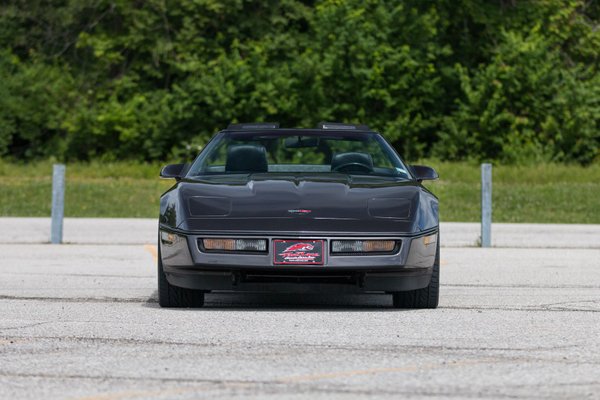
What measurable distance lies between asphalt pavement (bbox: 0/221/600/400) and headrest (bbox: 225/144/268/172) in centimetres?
102

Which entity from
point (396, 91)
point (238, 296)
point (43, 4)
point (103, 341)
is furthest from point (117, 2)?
point (103, 341)

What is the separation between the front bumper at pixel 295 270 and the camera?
905 centimetres

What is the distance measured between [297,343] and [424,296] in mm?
2216

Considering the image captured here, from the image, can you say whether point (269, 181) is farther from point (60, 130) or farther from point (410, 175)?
point (60, 130)

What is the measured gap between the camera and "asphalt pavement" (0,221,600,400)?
6215mm

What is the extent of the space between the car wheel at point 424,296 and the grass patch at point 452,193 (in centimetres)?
1277

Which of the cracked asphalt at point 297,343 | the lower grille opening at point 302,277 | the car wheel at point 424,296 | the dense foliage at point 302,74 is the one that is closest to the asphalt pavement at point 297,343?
the cracked asphalt at point 297,343

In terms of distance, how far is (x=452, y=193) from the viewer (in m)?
26.2

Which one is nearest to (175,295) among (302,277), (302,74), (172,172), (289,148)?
(302,277)

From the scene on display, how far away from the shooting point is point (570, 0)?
3775 centimetres

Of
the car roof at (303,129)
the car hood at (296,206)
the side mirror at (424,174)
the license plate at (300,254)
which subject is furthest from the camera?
the car roof at (303,129)

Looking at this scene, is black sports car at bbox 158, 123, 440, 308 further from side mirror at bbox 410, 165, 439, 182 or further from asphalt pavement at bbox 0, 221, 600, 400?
side mirror at bbox 410, 165, 439, 182

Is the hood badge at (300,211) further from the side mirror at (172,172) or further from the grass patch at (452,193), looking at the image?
the grass patch at (452,193)

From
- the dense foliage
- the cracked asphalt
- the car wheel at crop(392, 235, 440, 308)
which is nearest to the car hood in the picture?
the car wheel at crop(392, 235, 440, 308)
